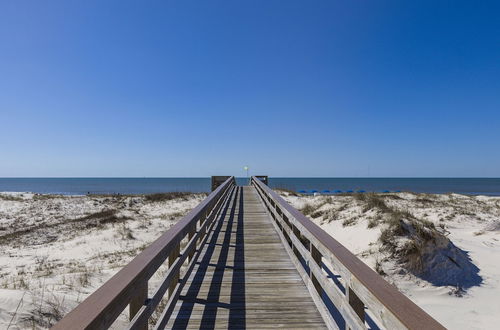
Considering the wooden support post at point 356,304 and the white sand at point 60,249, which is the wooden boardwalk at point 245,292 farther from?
the white sand at point 60,249

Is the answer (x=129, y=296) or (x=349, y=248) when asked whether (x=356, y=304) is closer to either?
(x=129, y=296)

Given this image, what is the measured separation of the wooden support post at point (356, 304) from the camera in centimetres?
222

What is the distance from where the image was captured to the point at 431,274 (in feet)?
25.0

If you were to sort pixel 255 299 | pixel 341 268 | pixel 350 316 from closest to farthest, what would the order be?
pixel 350 316 < pixel 341 268 < pixel 255 299

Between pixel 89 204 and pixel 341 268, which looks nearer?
pixel 341 268

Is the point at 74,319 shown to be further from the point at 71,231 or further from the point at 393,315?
the point at 71,231

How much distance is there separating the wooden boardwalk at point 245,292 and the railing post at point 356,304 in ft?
3.70

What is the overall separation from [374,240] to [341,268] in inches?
293

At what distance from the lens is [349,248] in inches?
375

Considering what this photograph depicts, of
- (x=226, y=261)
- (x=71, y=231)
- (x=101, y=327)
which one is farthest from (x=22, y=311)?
(x=71, y=231)

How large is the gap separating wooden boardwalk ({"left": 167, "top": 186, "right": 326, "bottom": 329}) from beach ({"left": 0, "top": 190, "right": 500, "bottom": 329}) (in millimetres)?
1951

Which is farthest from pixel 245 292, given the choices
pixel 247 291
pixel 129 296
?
pixel 129 296

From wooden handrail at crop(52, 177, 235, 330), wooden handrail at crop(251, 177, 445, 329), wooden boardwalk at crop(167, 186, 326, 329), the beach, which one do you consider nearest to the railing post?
wooden handrail at crop(251, 177, 445, 329)

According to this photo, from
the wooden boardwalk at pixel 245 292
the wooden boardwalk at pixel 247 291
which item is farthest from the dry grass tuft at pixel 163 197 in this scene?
the wooden boardwalk at pixel 245 292
